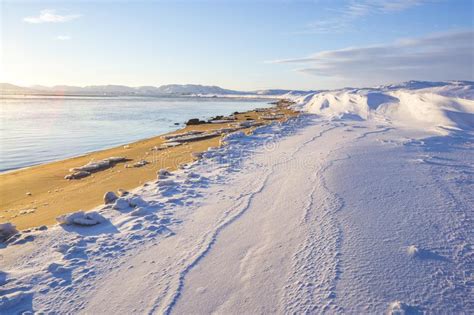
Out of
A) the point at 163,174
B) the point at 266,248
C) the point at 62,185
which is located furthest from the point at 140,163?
the point at 266,248

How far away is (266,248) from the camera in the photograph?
3842 millimetres

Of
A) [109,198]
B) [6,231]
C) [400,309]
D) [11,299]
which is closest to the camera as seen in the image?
[400,309]

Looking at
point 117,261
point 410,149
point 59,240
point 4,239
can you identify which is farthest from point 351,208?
point 410,149

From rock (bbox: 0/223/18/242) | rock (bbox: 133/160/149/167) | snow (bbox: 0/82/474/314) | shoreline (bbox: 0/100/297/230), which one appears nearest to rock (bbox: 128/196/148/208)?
snow (bbox: 0/82/474/314)

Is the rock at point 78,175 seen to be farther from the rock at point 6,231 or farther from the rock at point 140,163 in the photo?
the rock at point 6,231

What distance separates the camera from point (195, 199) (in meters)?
5.54

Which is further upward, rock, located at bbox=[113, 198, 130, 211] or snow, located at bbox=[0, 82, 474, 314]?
rock, located at bbox=[113, 198, 130, 211]

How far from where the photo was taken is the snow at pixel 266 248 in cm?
292

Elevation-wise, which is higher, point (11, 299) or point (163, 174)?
point (163, 174)

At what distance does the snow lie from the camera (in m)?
2.92

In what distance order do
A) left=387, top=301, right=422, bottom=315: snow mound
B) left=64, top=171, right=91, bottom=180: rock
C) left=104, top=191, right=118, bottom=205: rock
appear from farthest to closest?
left=64, top=171, right=91, bottom=180: rock < left=104, top=191, right=118, bottom=205: rock < left=387, top=301, right=422, bottom=315: snow mound

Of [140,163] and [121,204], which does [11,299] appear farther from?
[140,163]

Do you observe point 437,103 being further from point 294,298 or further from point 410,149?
point 294,298

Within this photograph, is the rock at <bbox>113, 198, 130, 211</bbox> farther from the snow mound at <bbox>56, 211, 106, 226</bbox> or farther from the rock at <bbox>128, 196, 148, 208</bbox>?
the snow mound at <bbox>56, 211, 106, 226</bbox>
